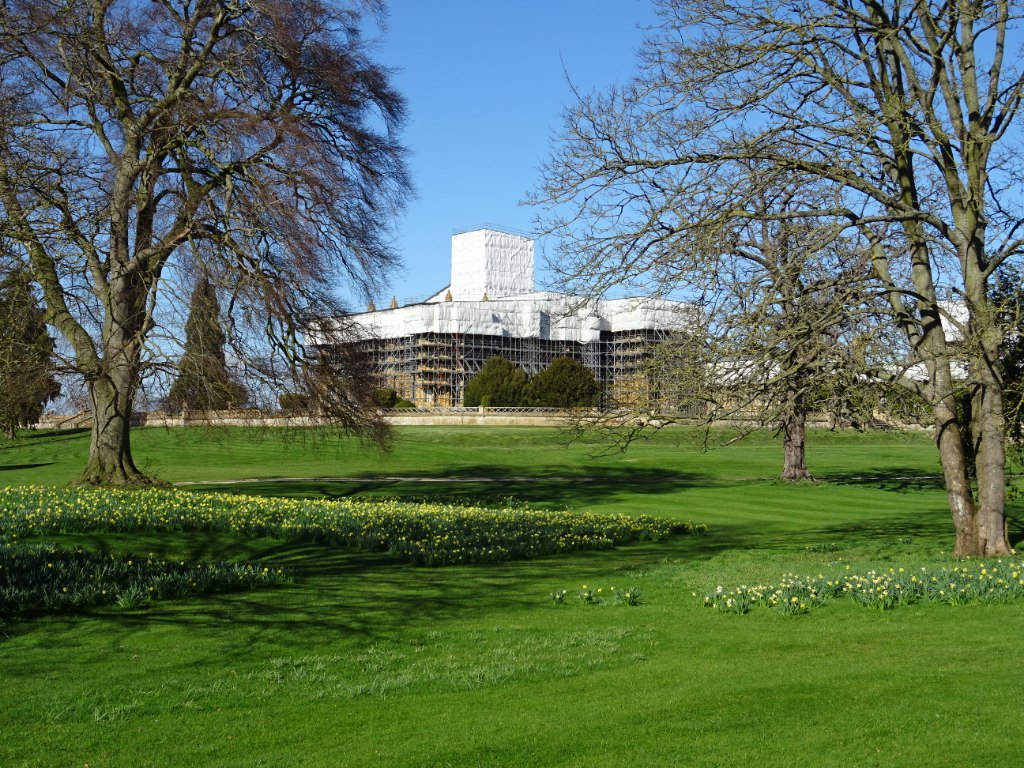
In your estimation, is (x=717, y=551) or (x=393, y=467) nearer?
(x=717, y=551)

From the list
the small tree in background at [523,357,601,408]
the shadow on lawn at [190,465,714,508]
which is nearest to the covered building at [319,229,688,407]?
the small tree in background at [523,357,601,408]

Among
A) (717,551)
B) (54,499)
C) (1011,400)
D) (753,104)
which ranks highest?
(753,104)

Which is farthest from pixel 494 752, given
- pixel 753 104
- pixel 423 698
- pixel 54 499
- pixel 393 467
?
pixel 393 467

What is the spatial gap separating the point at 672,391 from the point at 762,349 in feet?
4.04

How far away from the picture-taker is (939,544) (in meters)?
16.0

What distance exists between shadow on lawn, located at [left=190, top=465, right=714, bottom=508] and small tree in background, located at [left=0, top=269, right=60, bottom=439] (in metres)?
6.41

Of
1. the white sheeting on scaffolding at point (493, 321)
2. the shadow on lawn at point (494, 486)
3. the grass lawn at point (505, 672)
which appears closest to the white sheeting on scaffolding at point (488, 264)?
the white sheeting on scaffolding at point (493, 321)

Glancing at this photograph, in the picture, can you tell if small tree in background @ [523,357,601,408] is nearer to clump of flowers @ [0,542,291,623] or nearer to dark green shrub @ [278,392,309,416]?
dark green shrub @ [278,392,309,416]

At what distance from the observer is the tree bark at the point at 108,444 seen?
2023cm

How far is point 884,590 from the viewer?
9.78 meters

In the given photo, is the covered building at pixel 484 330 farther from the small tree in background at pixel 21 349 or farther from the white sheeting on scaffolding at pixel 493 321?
the small tree in background at pixel 21 349

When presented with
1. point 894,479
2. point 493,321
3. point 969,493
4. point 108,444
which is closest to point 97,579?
point 969,493

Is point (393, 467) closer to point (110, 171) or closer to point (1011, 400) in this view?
point (110, 171)

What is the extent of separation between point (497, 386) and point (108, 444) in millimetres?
56532
